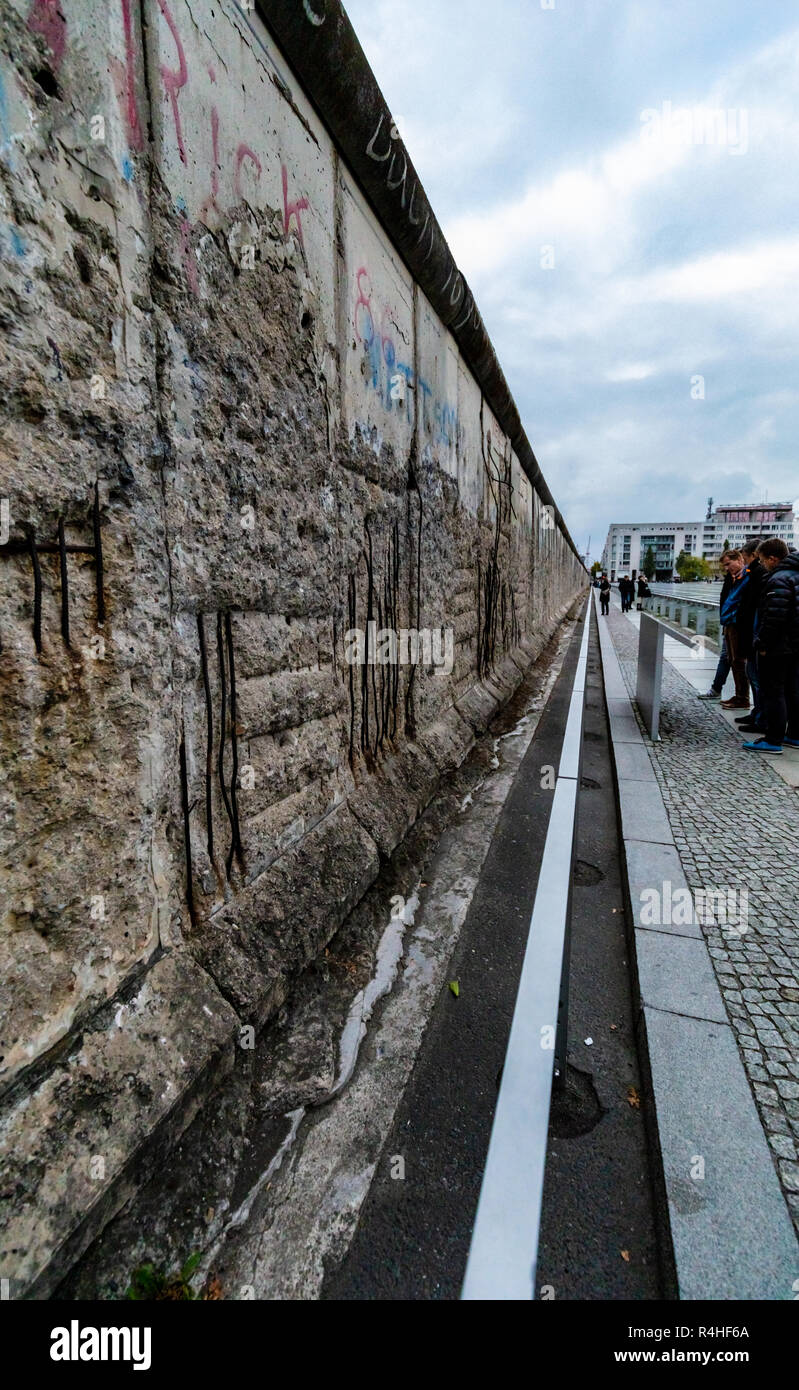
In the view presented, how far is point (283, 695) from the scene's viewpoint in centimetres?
247

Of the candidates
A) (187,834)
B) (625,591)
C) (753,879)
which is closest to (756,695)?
(753,879)

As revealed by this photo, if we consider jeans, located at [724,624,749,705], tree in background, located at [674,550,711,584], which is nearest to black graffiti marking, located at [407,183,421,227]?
jeans, located at [724,624,749,705]

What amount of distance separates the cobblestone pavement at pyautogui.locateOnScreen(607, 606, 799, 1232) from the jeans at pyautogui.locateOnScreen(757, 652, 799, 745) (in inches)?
14.2

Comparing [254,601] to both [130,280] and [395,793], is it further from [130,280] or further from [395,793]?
[395,793]

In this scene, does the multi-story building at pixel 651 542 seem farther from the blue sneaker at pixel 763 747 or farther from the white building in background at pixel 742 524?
the blue sneaker at pixel 763 747

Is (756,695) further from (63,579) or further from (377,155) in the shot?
(63,579)

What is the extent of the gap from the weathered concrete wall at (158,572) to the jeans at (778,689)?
408 centimetres

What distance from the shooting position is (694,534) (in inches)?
5059

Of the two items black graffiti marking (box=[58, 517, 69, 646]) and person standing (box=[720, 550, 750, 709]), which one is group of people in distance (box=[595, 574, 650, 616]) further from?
black graffiti marking (box=[58, 517, 69, 646])

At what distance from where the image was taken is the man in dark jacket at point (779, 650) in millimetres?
5191

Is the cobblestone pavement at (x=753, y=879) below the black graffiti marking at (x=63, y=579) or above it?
below

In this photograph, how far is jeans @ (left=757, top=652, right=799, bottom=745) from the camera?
5363mm

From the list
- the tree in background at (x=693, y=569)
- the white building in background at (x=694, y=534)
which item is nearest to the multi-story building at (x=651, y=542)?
the white building in background at (x=694, y=534)
